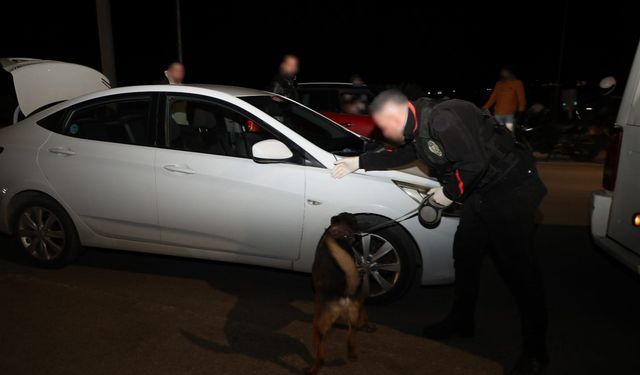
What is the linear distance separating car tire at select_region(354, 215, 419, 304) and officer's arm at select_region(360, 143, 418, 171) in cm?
40

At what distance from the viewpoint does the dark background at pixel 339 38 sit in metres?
47.9

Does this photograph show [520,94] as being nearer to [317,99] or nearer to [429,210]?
[317,99]

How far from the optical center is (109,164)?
490cm

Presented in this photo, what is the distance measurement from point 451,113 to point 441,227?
1.20m

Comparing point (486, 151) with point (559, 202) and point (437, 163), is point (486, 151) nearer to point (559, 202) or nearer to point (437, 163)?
point (437, 163)

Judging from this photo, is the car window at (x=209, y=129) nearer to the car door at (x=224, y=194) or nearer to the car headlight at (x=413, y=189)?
the car door at (x=224, y=194)

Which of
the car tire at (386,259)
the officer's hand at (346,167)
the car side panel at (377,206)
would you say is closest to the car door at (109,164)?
the car side panel at (377,206)

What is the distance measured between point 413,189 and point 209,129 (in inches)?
71.4

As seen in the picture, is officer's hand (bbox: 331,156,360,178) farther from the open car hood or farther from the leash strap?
the open car hood

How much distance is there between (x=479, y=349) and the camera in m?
3.86

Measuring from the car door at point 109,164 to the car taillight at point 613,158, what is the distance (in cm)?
338

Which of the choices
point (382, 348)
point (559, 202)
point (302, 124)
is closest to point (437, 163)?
point (382, 348)

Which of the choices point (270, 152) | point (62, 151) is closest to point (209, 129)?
point (270, 152)

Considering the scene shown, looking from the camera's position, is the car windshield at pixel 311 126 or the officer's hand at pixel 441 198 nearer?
the officer's hand at pixel 441 198
